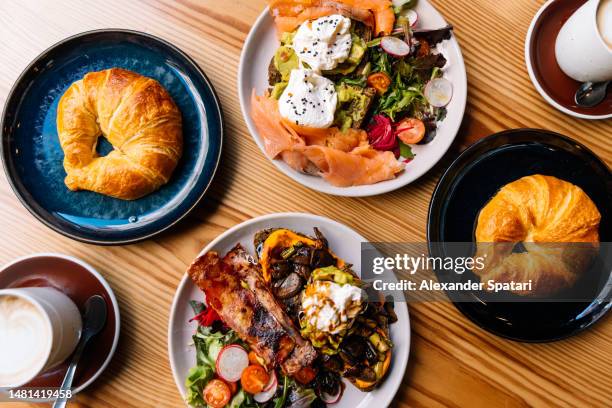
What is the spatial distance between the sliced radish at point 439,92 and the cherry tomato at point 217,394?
1.45 meters

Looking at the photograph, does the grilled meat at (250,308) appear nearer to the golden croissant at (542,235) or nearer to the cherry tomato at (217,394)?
the cherry tomato at (217,394)

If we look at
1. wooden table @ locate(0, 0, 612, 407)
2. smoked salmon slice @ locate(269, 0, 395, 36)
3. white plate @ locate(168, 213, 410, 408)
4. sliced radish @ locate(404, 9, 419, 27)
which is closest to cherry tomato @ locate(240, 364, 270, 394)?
white plate @ locate(168, 213, 410, 408)

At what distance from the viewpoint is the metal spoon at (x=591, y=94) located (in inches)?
78.1

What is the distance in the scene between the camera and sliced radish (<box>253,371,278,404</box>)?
1.93 metres

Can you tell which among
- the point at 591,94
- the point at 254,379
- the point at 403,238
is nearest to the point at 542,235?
the point at 403,238

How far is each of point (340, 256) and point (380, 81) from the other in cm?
77

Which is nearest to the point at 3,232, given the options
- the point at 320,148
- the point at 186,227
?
the point at 186,227

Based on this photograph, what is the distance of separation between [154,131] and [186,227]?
0.43 meters

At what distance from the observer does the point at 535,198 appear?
1.88 meters

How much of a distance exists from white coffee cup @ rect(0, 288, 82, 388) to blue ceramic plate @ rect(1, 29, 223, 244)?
310 millimetres

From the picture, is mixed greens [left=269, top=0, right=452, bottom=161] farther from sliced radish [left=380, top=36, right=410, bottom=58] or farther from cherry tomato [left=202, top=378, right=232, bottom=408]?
cherry tomato [left=202, top=378, right=232, bottom=408]

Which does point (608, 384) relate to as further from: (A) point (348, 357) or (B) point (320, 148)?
(B) point (320, 148)

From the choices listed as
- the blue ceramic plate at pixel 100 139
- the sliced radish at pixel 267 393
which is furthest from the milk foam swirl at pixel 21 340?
the sliced radish at pixel 267 393

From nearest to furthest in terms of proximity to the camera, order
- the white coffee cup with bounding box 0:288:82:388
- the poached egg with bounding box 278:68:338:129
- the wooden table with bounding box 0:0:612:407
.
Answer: the white coffee cup with bounding box 0:288:82:388 < the poached egg with bounding box 278:68:338:129 < the wooden table with bounding box 0:0:612:407
